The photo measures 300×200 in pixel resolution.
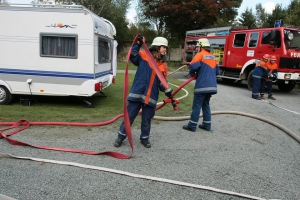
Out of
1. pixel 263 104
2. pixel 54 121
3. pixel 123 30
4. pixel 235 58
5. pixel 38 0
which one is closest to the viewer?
pixel 54 121

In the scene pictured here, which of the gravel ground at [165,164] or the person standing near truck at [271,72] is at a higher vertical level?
the person standing near truck at [271,72]

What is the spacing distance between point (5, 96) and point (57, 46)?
203 centimetres

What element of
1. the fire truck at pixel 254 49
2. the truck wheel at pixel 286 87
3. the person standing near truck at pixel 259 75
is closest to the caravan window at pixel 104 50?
the person standing near truck at pixel 259 75

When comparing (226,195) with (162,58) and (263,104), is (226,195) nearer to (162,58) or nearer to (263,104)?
(162,58)

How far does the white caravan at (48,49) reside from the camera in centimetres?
696

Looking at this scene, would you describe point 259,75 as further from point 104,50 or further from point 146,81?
point 146,81

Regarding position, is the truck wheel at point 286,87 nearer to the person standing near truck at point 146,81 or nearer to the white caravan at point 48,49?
the white caravan at point 48,49

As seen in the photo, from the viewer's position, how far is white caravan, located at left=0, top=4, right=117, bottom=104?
6.96 meters

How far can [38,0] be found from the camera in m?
31.5

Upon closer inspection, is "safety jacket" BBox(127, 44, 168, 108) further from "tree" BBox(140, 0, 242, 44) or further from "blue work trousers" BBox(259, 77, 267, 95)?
"tree" BBox(140, 0, 242, 44)

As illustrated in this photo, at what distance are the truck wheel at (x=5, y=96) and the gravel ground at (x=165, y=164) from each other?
2.75 metres

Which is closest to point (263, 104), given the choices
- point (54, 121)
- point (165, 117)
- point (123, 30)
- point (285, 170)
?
point (165, 117)

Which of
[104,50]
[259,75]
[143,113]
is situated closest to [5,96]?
[104,50]

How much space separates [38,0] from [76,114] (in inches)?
1181
